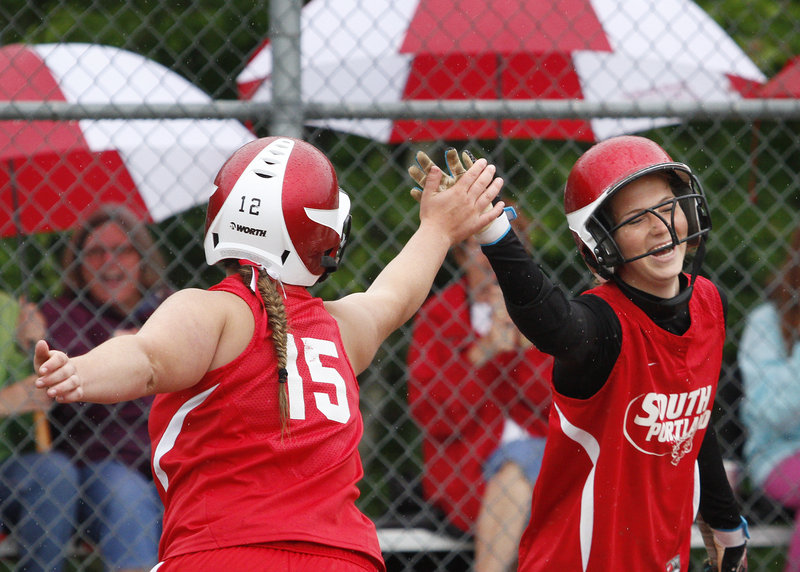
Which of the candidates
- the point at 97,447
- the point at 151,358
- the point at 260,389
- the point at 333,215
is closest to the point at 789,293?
the point at 333,215

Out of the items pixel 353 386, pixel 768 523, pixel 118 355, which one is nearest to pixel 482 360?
pixel 768 523

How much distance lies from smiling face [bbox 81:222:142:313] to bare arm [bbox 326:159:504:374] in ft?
5.48

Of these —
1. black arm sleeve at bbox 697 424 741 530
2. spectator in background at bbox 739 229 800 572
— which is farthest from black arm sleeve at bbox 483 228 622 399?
spectator in background at bbox 739 229 800 572

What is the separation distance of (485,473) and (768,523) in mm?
1276

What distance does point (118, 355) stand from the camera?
1.78 m

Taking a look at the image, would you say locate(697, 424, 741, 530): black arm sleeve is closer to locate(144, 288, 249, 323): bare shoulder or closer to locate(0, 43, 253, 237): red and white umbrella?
locate(144, 288, 249, 323): bare shoulder

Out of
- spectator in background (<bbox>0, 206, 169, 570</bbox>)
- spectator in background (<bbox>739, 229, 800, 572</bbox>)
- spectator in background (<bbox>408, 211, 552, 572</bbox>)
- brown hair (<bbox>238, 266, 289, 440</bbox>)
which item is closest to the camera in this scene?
brown hair (<bbox>238, 266, 289, 440</bbox>)

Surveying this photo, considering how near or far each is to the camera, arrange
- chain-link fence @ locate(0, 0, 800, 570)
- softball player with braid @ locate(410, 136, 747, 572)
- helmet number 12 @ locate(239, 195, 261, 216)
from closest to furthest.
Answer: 1. helmet number 12 @ locate(239, 195, 261, 216)
2. softball player with braid @ locate(410, 136, 747, 572)
3. chain-link fence @ locate(0, 0, 800, 570)

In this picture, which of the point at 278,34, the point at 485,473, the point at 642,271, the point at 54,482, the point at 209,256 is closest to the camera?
the point at 209,256

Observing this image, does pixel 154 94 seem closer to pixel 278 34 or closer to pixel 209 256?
pixel 278 34

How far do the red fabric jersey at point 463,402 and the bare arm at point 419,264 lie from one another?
4.69 ft

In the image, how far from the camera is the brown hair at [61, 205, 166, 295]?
384cm

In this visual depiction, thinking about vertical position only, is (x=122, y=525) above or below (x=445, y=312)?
below

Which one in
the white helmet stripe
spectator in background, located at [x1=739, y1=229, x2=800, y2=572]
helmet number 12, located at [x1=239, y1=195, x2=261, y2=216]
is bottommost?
spectator in background, located at [x1=739, y1=229, x2=800, y2=572]
